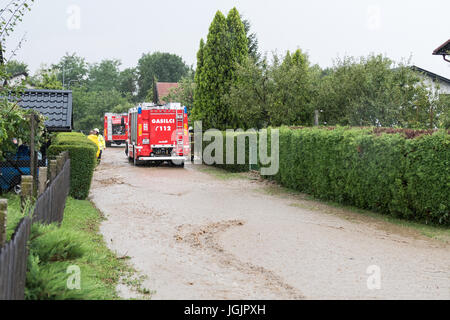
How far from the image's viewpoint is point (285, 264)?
26.5 ft

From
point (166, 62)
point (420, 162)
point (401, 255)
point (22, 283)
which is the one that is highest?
point (166, 62)

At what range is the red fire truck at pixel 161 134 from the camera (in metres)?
26.0

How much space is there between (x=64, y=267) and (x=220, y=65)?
86.7 feet

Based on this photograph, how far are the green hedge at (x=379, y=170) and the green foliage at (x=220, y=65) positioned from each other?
46.6 ft

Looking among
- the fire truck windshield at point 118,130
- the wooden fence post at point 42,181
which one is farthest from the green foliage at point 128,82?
the wooden fence post at point 42,181

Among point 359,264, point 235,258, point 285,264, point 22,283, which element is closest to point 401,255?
point 359,264

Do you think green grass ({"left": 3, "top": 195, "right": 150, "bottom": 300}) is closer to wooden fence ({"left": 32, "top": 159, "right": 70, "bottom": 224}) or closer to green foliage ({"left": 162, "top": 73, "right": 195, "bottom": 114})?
wooden fence ({"left": 32, "top": 159, "right": 70, "bottom": 224})

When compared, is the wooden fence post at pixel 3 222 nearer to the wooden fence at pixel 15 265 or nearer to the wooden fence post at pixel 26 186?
the wooden fence at pixel 15 265

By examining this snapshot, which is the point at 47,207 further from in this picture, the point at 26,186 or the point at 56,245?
the point at 56,245

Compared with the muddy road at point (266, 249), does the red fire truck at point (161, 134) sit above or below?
above

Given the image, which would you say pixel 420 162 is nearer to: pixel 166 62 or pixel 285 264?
pixel 285 264

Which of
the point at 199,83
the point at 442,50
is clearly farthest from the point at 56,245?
the point at 199,83

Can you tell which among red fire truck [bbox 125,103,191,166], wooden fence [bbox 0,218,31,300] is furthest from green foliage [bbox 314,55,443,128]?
wooden fence [bbox 0,218,31,300]

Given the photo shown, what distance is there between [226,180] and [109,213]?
8.91m
